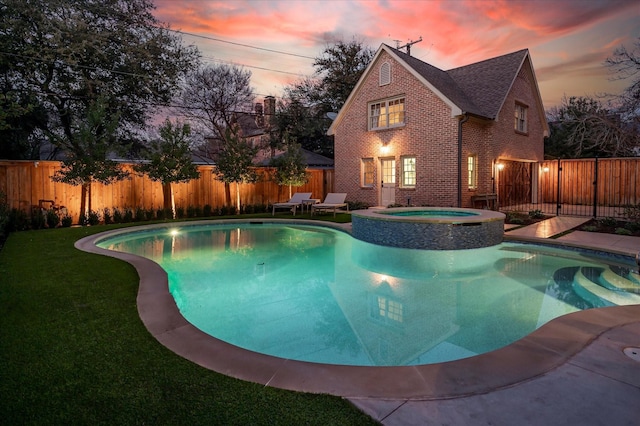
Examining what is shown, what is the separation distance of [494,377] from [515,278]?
4.62 meters

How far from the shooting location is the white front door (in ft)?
54.9

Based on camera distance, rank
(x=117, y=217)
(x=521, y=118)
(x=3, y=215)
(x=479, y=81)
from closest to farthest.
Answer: (x=3, y=215), (x=117, y=217), (x=479, y=81), (x=521, y=118)

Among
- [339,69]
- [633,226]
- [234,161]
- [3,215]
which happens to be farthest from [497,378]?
[339,69]

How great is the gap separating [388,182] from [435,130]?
3141 millimetres

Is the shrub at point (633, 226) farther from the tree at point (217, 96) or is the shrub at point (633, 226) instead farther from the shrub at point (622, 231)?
the tree at point (217, 96)

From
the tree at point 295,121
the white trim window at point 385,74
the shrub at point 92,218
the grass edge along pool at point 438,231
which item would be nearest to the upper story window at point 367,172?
the white trim window at point 385,74

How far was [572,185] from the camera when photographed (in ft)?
59.0

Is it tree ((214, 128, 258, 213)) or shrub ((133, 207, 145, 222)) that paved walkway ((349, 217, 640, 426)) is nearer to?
shrub ((133, 207, 145, 222))

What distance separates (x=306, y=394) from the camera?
Answer: 2.55m

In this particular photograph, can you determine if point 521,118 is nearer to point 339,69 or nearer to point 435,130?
point 435,130

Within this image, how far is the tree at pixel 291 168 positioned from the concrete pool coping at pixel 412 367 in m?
14.3

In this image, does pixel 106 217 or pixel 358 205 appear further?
pixel 358 205

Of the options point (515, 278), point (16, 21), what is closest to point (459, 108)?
point (515, 278)

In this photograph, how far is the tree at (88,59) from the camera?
586 inches
